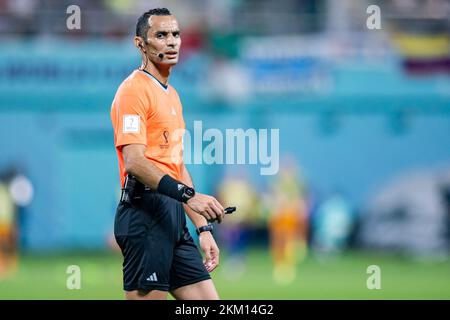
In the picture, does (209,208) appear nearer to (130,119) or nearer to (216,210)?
(216,210)

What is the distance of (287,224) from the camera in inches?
741

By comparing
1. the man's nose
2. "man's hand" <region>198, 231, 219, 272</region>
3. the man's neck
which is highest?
the man's nose

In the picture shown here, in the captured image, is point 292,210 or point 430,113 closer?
point 292,210

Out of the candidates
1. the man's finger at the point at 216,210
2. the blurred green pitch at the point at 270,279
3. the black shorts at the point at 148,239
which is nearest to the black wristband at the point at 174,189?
the man's finger at the point at 216,210

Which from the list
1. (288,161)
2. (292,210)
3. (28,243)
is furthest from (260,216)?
(28,243)

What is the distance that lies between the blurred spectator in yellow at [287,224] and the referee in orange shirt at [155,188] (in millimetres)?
10271

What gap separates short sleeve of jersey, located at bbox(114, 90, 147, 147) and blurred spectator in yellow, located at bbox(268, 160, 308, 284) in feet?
35.2

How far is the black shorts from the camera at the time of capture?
21.8 feet

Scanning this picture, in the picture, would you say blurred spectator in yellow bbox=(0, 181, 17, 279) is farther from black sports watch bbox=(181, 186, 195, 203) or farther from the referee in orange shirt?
black sports watch bbox=(181, 186, 195, 203)

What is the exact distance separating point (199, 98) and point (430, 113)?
4594mm

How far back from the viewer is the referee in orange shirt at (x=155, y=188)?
21.2 feet

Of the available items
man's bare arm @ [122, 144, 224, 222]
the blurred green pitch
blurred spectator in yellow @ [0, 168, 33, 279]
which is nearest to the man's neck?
man's bare arm @ [122, 144, 224, 222]

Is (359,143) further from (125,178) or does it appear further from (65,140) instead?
(125,178)
